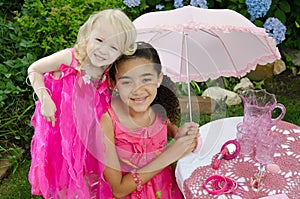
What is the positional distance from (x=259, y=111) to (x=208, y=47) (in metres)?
0.31

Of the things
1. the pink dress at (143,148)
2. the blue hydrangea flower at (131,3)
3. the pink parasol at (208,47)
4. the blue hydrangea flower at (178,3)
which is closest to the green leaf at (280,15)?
the blue hydrangea flower at (178,3)

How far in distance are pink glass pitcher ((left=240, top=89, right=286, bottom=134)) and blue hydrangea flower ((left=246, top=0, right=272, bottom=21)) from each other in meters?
1.54

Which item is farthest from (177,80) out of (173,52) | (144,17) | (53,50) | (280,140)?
(53,50)

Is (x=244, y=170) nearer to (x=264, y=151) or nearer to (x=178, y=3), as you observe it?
(x=264, y=151)

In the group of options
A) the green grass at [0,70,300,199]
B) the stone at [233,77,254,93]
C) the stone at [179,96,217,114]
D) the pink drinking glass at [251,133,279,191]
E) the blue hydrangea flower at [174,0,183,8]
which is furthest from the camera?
the stone at [233,77,254,93]

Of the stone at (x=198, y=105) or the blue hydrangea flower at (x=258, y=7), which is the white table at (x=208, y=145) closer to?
the stone at (x=198, y=105)

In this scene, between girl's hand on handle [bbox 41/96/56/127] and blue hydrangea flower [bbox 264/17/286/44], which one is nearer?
girl's hand on handle [bbox 41/96/56/127]

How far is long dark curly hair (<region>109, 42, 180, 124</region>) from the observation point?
1.85 m

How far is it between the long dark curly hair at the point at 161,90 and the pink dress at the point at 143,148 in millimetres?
40

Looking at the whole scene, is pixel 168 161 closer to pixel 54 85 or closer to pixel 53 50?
pixel 54 85

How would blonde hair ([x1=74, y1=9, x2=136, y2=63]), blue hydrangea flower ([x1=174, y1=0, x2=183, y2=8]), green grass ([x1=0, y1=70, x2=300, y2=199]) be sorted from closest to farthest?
blonde hair ([x1=74, y1=9, x2=136, y2=63]) < green grass ([x1=0, y1=70, x2=300, y2=199]) < blue hydrangea flower ([x1=174, y1=0, x2=183, y2=8])

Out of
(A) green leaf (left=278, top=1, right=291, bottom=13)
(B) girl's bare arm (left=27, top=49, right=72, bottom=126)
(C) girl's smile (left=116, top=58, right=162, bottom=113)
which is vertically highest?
(C) girl's smile (left=116, top=58, right=162, bottom=113)

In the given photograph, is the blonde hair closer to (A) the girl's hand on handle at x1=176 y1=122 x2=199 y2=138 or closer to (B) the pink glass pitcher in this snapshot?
(A) the girl's hand on handle at x1=176 y1=122 x2=199 y2=138

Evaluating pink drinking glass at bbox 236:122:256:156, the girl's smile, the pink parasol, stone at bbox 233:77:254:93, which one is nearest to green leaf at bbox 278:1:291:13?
stone at bbox 233:77:254:93
